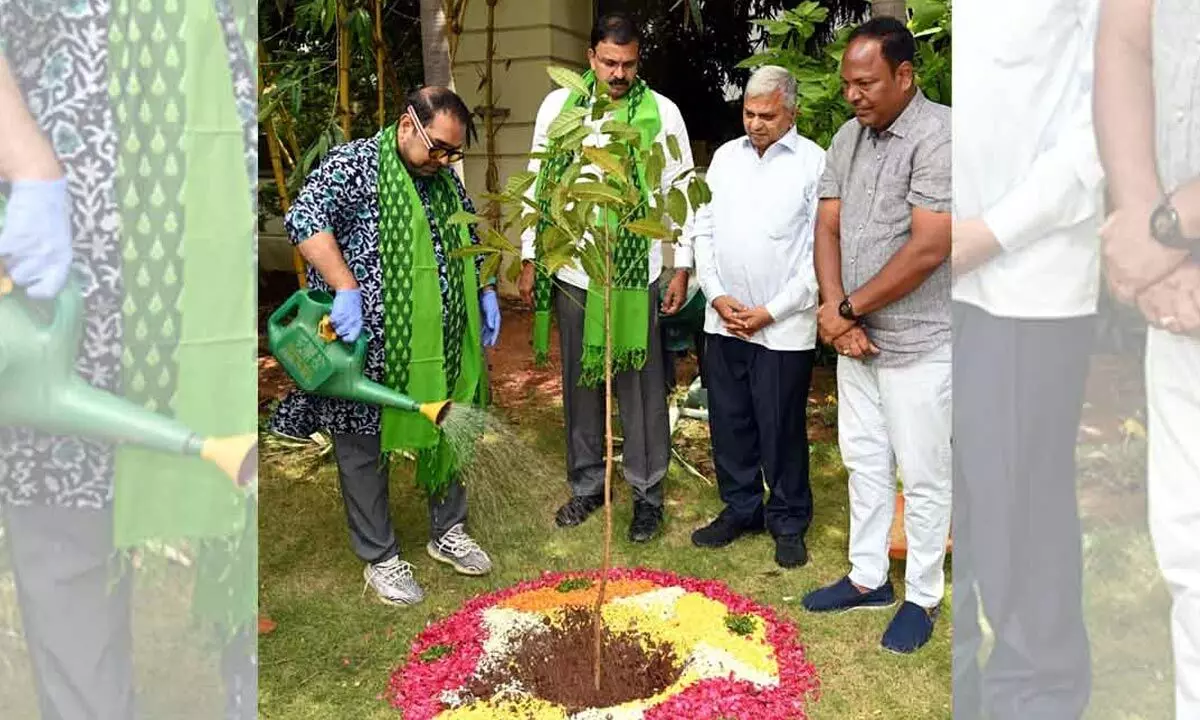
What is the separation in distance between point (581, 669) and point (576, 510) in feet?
4.56

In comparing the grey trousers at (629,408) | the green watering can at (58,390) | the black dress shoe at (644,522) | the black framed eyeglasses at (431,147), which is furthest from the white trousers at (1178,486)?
the black dress shoe at (644,522)

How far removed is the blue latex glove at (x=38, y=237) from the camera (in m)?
1.58

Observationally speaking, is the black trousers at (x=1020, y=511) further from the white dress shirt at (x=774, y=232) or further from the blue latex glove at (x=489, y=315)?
the blue latex glove at (x=489, y=315)

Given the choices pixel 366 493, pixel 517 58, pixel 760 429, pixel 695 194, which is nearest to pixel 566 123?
pixel 695 194

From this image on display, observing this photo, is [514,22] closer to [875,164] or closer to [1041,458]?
[875,164]

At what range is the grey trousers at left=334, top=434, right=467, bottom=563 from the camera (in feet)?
11.1

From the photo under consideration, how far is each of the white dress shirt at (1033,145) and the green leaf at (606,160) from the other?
2.89ft

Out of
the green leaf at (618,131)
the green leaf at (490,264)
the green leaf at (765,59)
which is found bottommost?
the green leaf at (490,264)

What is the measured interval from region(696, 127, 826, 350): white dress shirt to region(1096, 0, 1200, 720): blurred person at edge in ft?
6.22

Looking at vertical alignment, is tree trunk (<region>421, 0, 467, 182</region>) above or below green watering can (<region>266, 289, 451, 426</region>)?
above

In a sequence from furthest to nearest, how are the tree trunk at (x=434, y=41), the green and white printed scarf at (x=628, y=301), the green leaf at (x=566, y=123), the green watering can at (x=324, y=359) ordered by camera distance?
the tree trunk at (x=434, y=41) → the green and white printed scarf at (x=628, y=301) → the green watering can at (x=324, y=359) → the green leaf at (x=566, y=123)

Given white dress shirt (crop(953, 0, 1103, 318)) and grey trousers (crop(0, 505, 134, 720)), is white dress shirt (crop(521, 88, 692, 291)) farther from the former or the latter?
grey trousers (crop(0, 505, 134, 720))

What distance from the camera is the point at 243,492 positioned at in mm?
1734

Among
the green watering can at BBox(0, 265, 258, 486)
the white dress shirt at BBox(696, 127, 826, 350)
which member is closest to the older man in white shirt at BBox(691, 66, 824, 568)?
the white dress shirt at BBox(696, 127, 826, 350)
